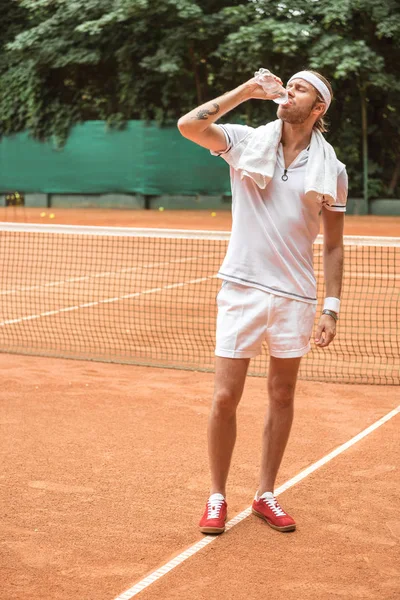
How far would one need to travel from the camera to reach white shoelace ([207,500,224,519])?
385 cm

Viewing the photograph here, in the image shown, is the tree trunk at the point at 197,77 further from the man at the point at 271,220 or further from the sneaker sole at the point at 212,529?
the sneaker sole at the point at 212,529

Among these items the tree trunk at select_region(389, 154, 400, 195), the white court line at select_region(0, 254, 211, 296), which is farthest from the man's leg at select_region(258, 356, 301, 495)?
the tree trunk at select_region(389, 154, 400, 195)

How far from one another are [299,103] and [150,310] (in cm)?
600

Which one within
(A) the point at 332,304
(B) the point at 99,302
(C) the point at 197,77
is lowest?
(B) the point at 99,302

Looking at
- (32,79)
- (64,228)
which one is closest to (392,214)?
(32,79)

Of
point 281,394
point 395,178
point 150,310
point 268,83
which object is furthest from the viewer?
point 395,178

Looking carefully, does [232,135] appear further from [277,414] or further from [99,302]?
[99,302]

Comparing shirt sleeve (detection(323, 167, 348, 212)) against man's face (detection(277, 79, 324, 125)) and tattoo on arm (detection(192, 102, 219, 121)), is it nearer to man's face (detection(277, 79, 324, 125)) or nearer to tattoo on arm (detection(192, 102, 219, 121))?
man's face (detection(277, 79, 324, 125))

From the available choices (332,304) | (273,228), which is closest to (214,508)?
(332,304)

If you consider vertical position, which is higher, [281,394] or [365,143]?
[365,143]

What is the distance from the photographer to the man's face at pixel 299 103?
364cm

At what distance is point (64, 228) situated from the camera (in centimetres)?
837

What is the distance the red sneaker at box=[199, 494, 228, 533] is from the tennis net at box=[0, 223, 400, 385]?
2.87 meters

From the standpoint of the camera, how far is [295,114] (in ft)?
12.0
